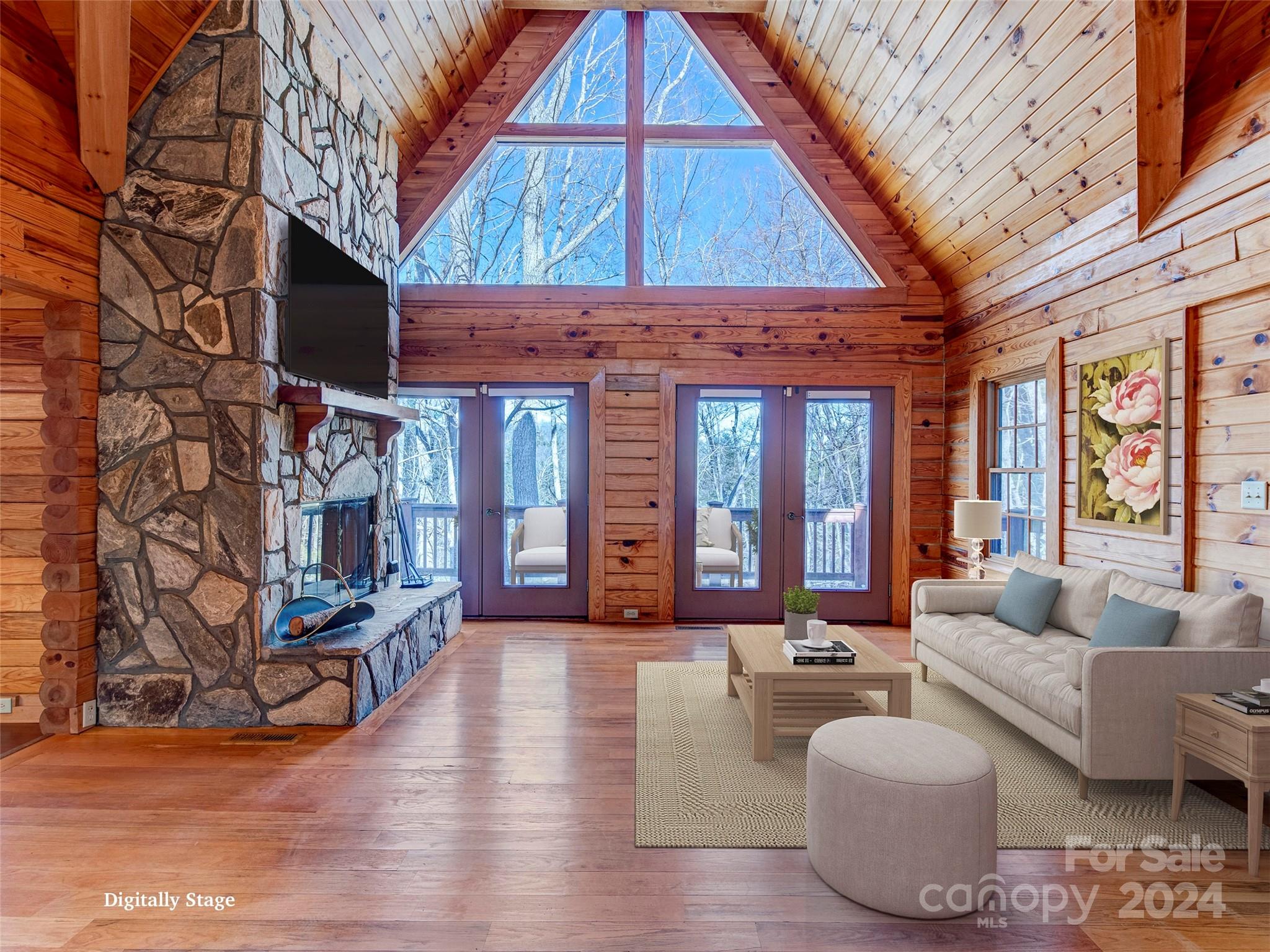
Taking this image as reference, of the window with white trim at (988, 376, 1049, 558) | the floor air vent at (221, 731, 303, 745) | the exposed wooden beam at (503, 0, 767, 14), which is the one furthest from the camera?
the exposed wooden beam at (503, 0, 767, 14)

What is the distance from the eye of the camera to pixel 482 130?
5590mm

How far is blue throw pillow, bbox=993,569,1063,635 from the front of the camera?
3.70m

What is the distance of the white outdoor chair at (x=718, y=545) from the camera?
5867mm

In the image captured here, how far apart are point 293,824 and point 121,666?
1675mm

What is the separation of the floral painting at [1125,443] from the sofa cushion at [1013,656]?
77 cm

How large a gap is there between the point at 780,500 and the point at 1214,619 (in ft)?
10.8

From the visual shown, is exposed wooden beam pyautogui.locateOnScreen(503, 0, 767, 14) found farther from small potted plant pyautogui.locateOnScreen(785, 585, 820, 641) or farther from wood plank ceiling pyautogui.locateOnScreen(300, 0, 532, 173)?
small potted plant pyautogui.locateOnScreen(785, 585, 820, 641)

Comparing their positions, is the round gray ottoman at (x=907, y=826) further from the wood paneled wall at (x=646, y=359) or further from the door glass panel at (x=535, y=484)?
the door glass panel at (x=535, y=484)

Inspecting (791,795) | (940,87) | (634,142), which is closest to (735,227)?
(634,142)

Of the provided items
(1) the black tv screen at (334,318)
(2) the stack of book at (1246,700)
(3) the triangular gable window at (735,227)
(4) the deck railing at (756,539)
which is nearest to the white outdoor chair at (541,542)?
(4) the deck railing at (756,539)

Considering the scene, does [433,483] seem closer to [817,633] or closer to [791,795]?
[817,633]

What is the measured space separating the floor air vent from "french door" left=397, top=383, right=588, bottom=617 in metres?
2.57

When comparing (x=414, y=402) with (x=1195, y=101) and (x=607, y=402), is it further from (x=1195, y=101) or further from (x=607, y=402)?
(x=1195, y=101)

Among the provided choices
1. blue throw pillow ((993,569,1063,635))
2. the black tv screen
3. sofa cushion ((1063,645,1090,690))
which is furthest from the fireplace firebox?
blue throw pillow ((993,569,1063,635))
